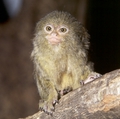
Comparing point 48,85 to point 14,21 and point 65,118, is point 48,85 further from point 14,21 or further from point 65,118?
point 14,21

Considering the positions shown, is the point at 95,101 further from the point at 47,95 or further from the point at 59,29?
the point at 59,29

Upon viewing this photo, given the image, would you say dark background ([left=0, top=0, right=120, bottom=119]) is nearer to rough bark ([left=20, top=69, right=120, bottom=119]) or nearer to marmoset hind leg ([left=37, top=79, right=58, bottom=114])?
marmoset hind leg ([left=37, top=79, right=58, bottom=114])

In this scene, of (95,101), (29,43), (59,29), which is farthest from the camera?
(29,43)

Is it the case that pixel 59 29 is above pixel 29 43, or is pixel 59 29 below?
below

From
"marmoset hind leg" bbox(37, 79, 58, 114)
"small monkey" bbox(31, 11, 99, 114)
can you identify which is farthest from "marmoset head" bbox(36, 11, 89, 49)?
"marmoset hind leg" bbox(37, 79, 58, 114)

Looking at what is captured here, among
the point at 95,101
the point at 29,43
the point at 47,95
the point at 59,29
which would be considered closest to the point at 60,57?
the point at 59,29

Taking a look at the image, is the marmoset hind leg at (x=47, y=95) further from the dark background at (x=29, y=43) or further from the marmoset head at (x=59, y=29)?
the dark background at (x=29, y=43)

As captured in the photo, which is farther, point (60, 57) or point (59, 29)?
point (60, 57)
